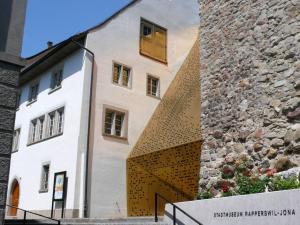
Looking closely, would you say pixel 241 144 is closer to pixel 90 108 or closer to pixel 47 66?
pixel 90 108

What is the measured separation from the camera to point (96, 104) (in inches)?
796

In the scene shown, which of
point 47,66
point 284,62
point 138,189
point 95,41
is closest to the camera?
point 284,62

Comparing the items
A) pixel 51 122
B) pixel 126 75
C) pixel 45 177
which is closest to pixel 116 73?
pixel 126 75

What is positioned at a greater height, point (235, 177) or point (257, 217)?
point (235, 177)

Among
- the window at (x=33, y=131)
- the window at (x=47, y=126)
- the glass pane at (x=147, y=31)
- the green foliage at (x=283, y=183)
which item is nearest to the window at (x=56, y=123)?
the window at (x=47, y=126)

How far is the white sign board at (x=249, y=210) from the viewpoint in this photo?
24.2ft

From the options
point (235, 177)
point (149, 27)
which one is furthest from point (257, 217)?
point (149, 27)

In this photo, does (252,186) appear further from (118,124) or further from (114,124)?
(118,124)

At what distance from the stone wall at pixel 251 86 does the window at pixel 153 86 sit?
9092mm

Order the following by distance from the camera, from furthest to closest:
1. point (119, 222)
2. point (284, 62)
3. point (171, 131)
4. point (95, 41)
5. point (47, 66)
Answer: point (47, 66) < point (95, 41) < point (171, 131) < point (119, 222) < point (284, 62)

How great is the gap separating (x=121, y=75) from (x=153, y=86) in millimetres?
2493

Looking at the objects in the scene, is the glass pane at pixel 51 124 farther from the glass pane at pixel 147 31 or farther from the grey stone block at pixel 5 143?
the grey stone block at pixel 5 143

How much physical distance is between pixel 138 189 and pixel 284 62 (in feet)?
32.2

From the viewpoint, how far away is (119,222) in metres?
12.3
